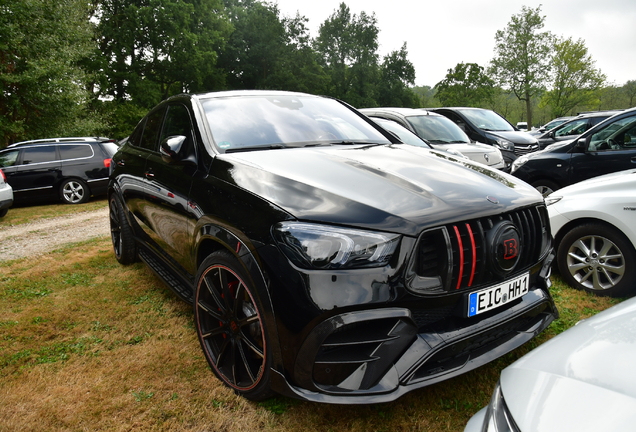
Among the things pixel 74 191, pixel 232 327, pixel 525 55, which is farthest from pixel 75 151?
pixel 525 55

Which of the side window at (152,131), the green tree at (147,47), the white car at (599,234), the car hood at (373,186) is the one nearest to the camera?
the car hood at (373,186)

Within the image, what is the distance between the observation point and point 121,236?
470 centimetres

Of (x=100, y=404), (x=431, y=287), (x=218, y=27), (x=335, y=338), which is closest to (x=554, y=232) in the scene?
(x=431, y=287)

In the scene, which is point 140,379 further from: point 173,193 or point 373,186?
point 373,186

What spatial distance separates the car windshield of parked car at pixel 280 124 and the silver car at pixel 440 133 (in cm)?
495

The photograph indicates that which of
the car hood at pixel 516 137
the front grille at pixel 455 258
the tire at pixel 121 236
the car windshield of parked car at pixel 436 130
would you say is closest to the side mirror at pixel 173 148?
the front grille at pixel 455 258

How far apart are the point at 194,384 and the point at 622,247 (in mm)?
3232

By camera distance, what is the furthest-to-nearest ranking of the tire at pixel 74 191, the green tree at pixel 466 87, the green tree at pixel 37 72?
the green tree at pixel 466 87 → the green tree at pixel 37 72 → the tire at pixel 74 191

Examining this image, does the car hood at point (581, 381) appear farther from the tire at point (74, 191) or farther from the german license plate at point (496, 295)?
the tire at point (74, 191)

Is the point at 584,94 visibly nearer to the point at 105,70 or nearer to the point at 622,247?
the point at 105,70

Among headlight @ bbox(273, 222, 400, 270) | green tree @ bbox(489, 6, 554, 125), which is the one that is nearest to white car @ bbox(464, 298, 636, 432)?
headlight @ bbox(273, 222, 400, 270)

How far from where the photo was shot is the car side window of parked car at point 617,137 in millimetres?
5262

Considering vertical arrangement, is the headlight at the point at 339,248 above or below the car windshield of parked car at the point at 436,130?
below

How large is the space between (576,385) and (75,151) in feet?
40.7
